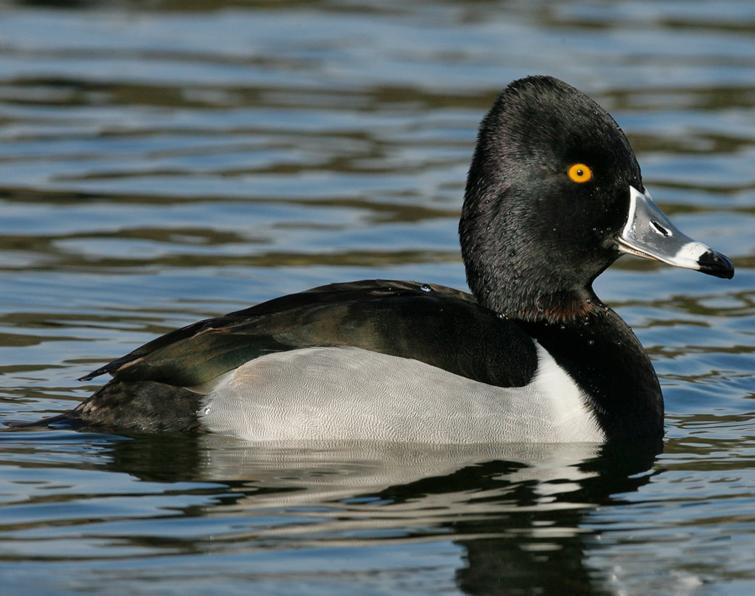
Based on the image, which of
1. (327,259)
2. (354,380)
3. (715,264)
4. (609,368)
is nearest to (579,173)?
(715,264)

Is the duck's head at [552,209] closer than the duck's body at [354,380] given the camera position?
No

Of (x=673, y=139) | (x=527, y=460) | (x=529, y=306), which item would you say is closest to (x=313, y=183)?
(x=673, y=139)

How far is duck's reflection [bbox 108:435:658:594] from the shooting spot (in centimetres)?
601

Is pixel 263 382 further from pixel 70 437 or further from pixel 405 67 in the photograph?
pixel 405 67

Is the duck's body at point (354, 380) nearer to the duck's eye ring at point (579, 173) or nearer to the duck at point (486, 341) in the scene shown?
the duck at point (486, 341)

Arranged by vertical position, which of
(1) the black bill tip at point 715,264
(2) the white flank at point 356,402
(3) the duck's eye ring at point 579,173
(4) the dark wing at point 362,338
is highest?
(3) the duck's eye ring at point 579,173

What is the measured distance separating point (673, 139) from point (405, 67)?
10.3ft

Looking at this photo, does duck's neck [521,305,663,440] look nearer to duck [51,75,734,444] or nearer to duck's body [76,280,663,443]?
duck [51,75,734,444]

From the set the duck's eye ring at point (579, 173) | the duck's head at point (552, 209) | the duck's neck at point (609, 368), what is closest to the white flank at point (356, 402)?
the duck's neck at point (609, 368)

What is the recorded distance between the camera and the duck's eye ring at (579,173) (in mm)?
7715

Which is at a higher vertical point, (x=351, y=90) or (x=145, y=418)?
(x=351, y=90)

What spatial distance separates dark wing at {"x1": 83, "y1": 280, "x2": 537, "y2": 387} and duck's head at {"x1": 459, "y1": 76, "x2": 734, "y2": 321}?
1.51 ft

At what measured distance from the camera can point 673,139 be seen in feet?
46.1

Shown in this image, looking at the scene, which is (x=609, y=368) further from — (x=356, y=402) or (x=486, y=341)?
(x=356, y=402)
